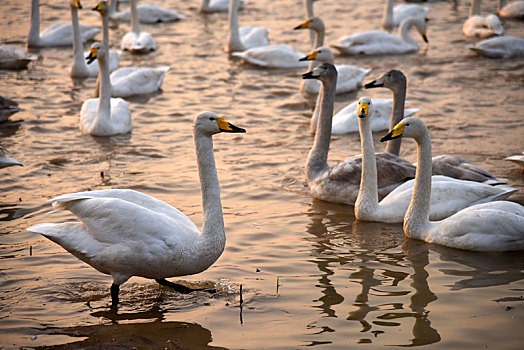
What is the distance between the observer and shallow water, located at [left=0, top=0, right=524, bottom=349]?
557cm

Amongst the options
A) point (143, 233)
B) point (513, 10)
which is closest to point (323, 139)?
point (143, 233)

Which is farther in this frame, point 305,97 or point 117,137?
point 305,97

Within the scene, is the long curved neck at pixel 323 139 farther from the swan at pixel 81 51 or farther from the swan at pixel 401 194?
the swan at pixel 81 51

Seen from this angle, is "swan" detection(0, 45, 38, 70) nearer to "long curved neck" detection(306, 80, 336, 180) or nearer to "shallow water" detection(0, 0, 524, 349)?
"shallow water" detection(0, 0, 524, 349)

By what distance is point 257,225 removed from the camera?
7855 millimetres

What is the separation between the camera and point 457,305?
19.3 feet

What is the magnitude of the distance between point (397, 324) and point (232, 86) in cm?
920

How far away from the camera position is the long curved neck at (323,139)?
29.3 feet

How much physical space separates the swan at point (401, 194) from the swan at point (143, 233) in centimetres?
245

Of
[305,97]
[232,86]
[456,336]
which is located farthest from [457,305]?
[232,86]

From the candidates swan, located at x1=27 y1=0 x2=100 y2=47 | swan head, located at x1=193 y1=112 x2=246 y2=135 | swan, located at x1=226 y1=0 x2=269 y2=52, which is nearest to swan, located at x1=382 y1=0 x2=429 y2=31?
swan, located at x1=226 y1=0 x2=269 y2=52

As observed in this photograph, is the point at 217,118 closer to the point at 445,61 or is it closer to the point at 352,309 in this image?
the point at 352,309

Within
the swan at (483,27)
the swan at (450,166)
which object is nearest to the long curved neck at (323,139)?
the swan at (450,166)

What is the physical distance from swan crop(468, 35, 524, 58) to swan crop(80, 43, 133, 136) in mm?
7759
